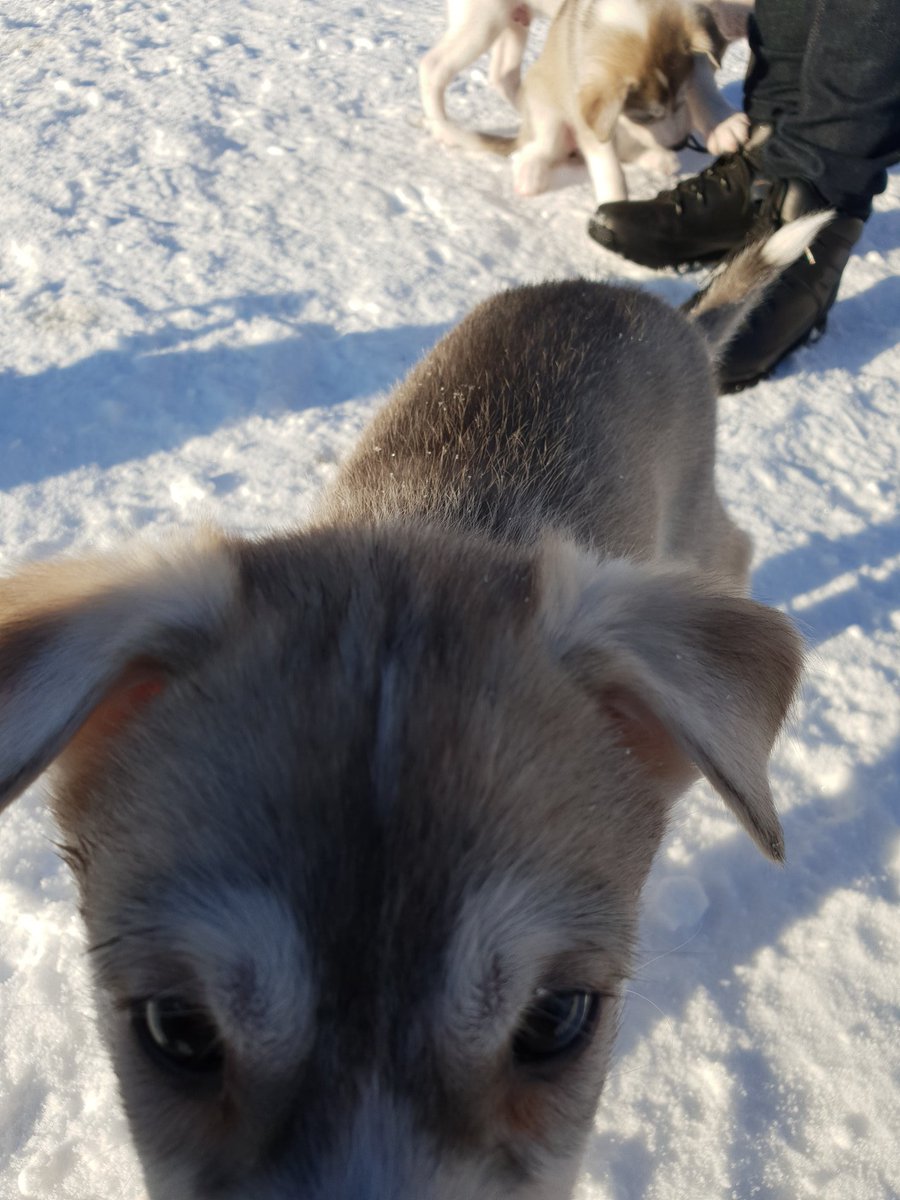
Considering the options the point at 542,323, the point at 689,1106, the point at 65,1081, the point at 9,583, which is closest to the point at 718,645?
the point at 9,583

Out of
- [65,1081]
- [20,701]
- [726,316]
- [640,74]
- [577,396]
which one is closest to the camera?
[20,701]

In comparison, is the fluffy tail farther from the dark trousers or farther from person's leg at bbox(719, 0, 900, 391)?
the dark trousers

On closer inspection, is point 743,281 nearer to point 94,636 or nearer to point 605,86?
point 94,636

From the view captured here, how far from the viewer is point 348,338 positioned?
4.80 metres

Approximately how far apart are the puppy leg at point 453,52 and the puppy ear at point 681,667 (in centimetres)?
548

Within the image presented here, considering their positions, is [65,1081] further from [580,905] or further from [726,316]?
[726,316]

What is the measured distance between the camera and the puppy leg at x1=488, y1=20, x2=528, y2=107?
23.8ft

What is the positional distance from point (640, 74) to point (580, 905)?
6.40 meters

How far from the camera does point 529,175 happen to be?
6.10 metres

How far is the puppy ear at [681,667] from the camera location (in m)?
1.61

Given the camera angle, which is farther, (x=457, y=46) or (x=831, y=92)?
(x=457, y=46)

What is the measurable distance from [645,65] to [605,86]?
284mm

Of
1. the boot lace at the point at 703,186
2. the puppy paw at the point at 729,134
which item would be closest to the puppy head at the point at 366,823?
the boot lace at the point at 703,186

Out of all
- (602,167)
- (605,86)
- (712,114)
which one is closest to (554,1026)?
(602,167)
